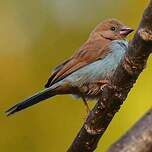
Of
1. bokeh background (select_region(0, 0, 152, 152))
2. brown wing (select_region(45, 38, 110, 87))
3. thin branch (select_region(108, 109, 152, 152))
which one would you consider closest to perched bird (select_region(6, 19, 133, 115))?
brown wing (select_region(45, 38, 110, 87))

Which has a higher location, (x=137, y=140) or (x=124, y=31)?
(x=137, y=140)

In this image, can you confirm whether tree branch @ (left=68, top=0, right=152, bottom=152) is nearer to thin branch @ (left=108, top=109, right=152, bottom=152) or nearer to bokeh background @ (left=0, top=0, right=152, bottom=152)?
thin branch @ (left=108, top=109, right=152, bottom=152)

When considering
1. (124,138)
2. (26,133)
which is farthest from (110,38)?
(124,138)

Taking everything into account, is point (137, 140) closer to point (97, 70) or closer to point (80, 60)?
point (97, 70)

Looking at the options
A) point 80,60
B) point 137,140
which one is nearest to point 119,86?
point 137,140

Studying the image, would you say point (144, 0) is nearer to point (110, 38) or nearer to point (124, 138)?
point (110, 38)

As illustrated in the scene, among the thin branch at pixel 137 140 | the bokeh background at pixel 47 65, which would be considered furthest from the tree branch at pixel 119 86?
the bokeh background at pixel 47 65
